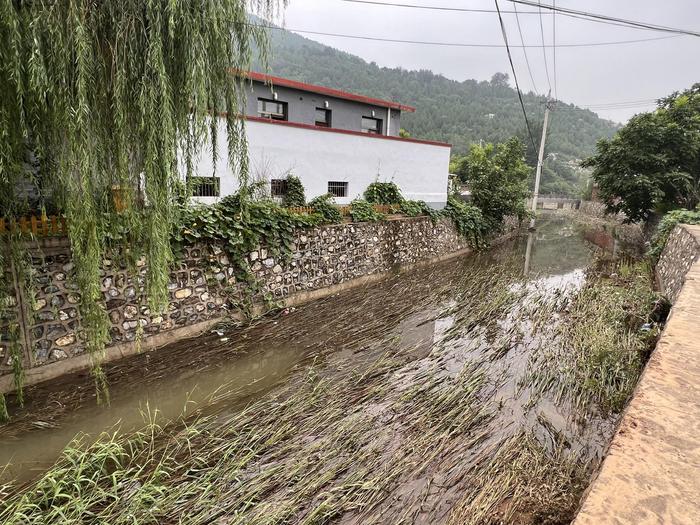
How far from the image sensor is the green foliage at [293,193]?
9.47m

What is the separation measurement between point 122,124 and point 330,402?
3.57m

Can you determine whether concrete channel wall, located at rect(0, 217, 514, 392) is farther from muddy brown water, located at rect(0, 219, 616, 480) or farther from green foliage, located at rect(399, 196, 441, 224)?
green foliage, located at rect(399, 196, 441, 224)

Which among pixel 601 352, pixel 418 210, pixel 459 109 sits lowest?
pixel 601 352

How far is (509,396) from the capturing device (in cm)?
449

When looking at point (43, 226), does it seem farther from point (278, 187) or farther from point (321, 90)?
point (321, 90)

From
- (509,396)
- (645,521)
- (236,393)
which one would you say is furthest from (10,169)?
(509,396)

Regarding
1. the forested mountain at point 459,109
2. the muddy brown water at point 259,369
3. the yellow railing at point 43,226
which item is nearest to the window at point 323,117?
the muddy brown water at point 259,369

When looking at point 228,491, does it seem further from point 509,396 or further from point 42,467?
point 509,396

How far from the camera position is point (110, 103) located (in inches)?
129

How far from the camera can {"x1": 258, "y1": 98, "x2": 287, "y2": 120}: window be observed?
501 inches

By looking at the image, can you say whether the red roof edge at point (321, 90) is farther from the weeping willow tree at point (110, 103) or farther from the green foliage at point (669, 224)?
the green foliage at point (669, 224)

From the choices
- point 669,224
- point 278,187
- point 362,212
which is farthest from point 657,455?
point 669,224

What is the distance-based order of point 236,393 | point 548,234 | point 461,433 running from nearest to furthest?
1. point 461,433
2. point 236,393
3. point 548,234

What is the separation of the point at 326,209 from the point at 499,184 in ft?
34.3
